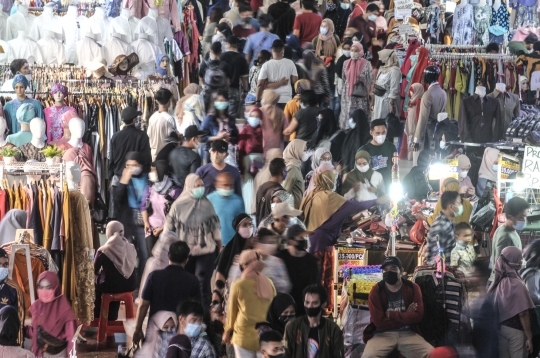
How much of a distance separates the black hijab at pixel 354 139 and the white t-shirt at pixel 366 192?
1360mm

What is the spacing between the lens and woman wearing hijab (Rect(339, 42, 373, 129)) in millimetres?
16953

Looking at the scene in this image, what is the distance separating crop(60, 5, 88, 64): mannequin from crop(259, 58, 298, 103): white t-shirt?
139 inches

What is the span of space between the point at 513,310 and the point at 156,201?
136 inches

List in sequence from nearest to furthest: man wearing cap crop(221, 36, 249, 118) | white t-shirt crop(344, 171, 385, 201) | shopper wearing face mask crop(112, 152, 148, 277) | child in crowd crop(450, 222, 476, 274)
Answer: child in crowd crop(450, 222, 476, 274) < shopper wearing face mask crop(112, 152, 148, 277) < white t-shirt crop(344, 171, 385, 201) < man wearing cap crop(221, 36, 249, 118)

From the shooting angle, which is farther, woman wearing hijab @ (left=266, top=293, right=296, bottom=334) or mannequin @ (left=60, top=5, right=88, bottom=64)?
mannequin @ (left=60, top=5, right=88, bottom=64)

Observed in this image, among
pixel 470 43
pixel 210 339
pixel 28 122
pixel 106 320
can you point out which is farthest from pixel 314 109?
pixel 470 43

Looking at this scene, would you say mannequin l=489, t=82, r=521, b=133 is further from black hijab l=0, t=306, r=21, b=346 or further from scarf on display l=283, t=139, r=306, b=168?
black hijab l=0, t=306, r=21, b=346

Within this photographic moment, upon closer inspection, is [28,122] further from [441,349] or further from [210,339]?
[441,349]

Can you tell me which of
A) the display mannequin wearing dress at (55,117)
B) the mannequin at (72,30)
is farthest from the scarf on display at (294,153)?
the mannequin at (72,30)

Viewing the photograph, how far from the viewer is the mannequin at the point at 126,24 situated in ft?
60.3

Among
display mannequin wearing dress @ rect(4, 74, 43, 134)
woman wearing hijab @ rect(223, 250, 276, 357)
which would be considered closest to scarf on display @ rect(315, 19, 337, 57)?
display mannequin wearing dress @ rect(4, 74, 43, 134)

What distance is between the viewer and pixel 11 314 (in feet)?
33.4

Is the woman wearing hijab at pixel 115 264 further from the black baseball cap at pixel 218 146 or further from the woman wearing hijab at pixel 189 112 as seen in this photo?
the woman wearing hijab at pixel 189 112

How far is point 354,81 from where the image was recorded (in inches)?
667
